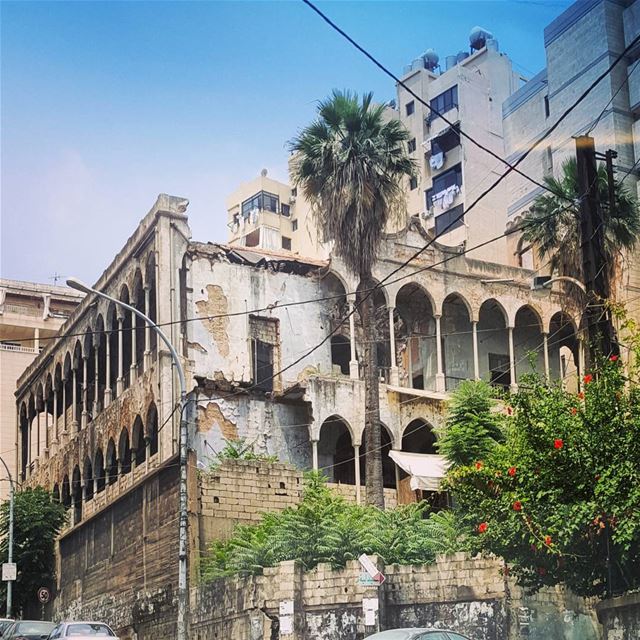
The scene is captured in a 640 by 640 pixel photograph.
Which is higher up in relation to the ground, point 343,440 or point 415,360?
point 415,360

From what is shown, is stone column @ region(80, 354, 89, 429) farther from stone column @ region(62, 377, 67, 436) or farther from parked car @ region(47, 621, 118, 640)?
parked car @ region(47, 621, 118, 640)

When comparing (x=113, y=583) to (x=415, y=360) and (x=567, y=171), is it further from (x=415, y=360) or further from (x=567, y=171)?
(x=567, y=171)

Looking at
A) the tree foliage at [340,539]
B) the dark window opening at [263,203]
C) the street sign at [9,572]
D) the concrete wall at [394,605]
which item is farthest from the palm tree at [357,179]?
the dark window opening at [263,203]

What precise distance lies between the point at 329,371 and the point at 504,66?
3741 centimetres

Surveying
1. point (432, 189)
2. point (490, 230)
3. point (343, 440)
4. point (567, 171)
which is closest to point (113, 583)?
point (343, 440)

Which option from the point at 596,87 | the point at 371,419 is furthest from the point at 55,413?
the point at 596,87

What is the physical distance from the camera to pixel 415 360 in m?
43.4

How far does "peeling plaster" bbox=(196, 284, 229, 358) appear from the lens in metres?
38.0

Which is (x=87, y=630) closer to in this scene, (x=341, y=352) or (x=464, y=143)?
(x=341, y=352)

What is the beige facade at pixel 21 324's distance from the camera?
216 feet

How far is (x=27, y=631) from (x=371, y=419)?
10846 mm

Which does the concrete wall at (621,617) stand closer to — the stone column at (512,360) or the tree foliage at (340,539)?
the tree foliage at (340,539)

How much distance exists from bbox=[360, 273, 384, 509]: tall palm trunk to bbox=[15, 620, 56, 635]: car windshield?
9.18 meters

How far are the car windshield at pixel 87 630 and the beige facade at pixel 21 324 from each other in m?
40.1
